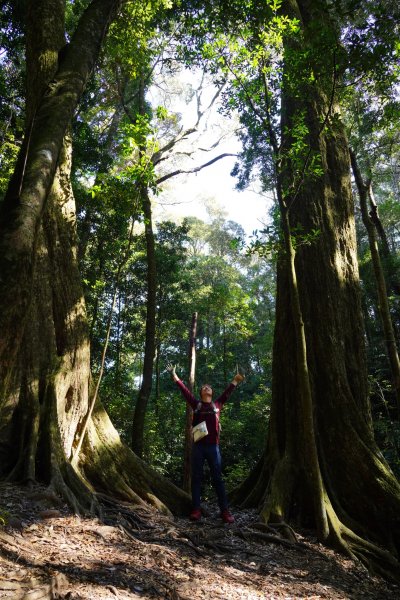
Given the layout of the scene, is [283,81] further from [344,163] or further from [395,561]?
[395,561]

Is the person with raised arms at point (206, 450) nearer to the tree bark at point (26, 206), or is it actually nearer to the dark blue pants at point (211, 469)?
the dark blue pants at point (211, 469)

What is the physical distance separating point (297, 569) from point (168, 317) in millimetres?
14345

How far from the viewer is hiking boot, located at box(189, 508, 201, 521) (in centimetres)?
534

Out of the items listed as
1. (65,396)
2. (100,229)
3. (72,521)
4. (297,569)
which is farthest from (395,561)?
(100,229)

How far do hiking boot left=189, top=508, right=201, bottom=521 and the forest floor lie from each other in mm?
92

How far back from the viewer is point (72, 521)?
3.68 metres

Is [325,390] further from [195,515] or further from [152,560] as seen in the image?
[152,560]

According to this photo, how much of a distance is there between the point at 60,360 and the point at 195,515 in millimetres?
2658

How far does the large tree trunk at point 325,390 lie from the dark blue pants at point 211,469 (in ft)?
2.26

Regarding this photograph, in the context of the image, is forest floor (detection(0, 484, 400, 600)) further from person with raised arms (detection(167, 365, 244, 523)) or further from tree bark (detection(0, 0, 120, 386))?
tree bark (detection(0, 0, 120, 386))

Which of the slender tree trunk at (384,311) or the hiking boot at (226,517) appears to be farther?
the slender tree trunk at (384,311)

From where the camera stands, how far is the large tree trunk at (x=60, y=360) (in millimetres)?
3128

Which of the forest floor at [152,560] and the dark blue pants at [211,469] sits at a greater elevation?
the dark blue pants at [211,469]

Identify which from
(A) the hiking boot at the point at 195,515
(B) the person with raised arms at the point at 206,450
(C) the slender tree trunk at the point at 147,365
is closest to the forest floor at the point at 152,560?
(A) the hiking boot at the point at 195,515
